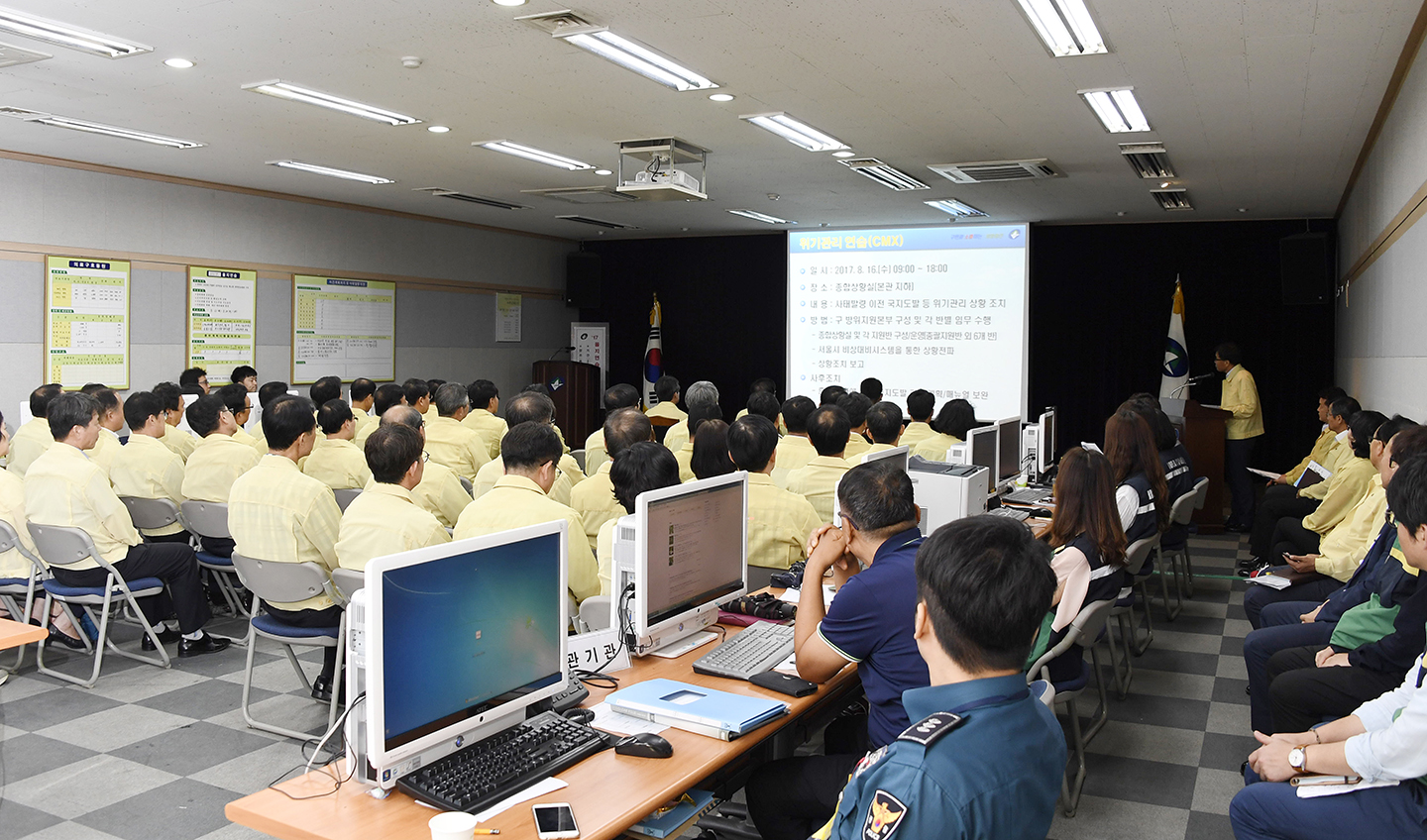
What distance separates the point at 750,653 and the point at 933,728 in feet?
4.36

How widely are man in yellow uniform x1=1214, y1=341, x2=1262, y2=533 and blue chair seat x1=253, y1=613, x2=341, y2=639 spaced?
8047 millimetres

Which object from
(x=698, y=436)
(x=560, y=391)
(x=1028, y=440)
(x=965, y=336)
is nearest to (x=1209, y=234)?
(x=965, y=336)

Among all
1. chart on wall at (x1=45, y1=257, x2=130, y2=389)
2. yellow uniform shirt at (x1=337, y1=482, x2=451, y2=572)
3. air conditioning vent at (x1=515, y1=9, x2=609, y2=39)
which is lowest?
yellow uniform shirt at (x1=337, y1=482, x2=451, y2=572)

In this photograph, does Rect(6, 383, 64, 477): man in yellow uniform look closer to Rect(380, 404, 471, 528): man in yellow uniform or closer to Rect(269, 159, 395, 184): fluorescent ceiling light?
Rect(269, 159, 395, 184): fluorescent ceiling light

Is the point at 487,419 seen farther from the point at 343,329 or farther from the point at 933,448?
the point at 343,329

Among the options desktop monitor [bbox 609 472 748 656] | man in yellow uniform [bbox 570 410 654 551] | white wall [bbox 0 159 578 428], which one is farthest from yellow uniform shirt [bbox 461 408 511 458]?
desktop monitor [bbox 609 472 748 656]

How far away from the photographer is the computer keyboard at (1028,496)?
5.65 m

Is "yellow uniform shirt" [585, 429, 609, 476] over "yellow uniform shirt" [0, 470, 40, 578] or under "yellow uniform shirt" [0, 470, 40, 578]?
over

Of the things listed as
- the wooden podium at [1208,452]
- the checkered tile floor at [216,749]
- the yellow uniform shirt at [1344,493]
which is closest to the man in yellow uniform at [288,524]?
the checkered tile floor at [216,749]

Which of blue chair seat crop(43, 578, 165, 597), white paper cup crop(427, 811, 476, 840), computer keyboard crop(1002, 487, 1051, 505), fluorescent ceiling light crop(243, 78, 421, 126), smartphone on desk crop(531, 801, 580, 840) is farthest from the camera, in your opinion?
computer keyboard crop(1002, 487, 1051, 505)

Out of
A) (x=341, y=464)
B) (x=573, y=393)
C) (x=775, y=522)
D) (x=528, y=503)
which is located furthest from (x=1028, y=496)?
Result: (x=573, y=393)

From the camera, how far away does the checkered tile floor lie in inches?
133

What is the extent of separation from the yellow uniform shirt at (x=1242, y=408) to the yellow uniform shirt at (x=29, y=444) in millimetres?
9300

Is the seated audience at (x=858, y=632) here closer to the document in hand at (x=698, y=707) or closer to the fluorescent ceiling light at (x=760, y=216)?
the document in hand at (x=698, y=707)
